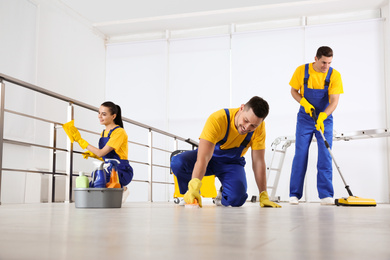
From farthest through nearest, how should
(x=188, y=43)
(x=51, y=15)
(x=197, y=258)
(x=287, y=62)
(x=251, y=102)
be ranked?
1. (x=188, y=43)
2. (x=287, y=62)
3. (x=51, y=15)
4. (x=251, y=102)
5. (x=197, y=258)

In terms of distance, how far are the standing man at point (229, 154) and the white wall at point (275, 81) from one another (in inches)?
138

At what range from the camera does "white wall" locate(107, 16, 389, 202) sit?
6086mm

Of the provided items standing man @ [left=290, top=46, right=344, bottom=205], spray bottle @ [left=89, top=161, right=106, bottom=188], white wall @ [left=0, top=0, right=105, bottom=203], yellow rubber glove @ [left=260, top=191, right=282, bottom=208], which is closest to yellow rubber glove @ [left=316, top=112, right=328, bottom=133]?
standing man @ [left=290, top=46, right=344, bottom=205]

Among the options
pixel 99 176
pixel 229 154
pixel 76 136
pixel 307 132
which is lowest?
pixel 99 176

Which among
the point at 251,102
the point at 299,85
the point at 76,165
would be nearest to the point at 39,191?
the point at 76,165

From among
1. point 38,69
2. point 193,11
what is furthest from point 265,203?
point 193,11

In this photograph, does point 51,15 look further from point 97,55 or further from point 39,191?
point 39,191

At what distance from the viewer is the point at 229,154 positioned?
2588 mm

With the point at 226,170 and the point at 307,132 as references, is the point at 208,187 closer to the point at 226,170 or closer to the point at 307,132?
the point at 307,132

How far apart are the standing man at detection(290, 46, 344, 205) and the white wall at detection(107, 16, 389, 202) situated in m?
2.58

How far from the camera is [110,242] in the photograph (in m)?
0.51

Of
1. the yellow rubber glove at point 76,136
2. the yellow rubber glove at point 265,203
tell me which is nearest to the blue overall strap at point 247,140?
the yellow rubber glove at point 265,203

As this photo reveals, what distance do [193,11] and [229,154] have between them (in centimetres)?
433

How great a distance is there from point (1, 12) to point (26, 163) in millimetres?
1722
